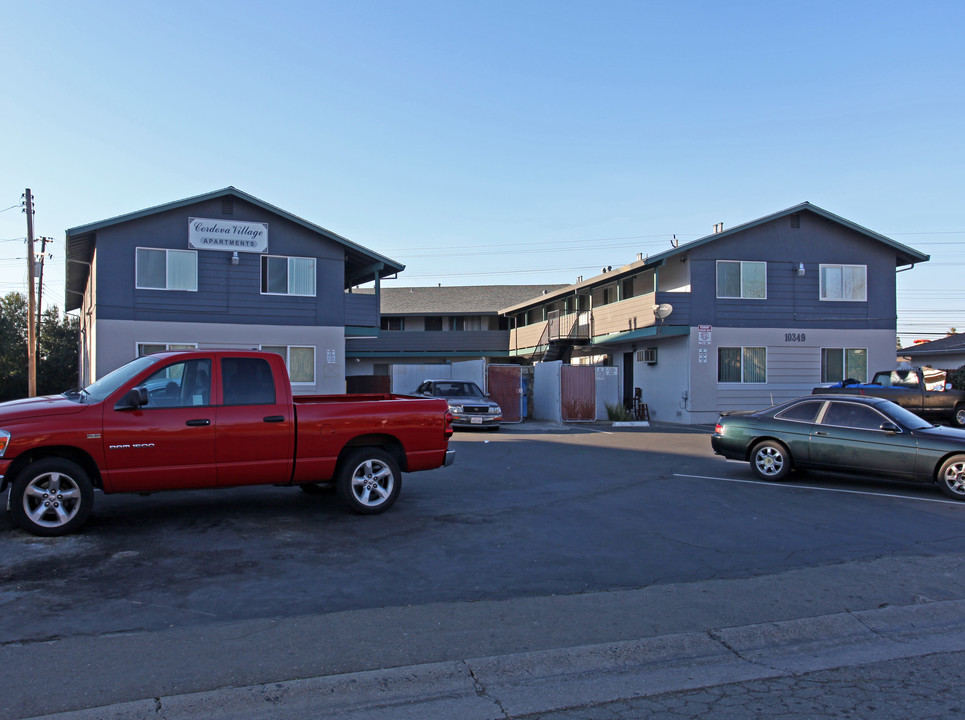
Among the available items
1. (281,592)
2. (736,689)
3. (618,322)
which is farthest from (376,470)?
(618,322)

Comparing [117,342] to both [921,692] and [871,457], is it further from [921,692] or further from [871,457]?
[921,692]

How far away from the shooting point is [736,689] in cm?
452

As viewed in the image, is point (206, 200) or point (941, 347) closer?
point (206, 200)

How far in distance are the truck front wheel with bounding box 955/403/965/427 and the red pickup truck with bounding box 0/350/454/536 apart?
19.1 meters

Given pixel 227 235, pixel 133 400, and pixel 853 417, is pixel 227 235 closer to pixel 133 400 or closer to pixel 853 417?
pixel 133 400

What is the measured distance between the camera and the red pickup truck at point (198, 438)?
7.46 meters

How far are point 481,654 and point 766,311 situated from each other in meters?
24.5

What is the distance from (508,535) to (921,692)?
4303mm

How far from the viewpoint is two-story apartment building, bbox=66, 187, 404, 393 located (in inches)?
893

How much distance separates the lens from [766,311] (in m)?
26.8

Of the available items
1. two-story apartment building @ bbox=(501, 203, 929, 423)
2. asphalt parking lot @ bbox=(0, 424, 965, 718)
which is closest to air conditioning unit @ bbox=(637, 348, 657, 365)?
two-story apartment building @ bbox=(501, 203, 929, 423)

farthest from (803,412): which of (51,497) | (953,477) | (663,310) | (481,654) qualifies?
(663,310)

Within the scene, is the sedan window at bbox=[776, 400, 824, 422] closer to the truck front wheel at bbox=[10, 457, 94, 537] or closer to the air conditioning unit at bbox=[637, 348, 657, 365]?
the truck front wheel at bbox=[10, 457, 94, 537]

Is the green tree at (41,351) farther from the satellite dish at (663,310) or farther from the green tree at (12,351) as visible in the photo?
the satellite dish at (663,310)
